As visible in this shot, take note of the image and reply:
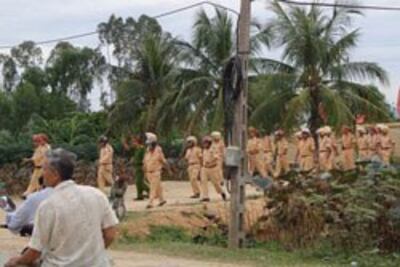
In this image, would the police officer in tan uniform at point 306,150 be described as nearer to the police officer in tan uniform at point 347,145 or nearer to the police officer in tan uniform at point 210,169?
the police officer in tan uniform at point 347,145

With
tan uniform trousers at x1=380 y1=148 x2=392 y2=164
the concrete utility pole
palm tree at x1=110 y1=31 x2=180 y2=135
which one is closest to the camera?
the concrete utility pole

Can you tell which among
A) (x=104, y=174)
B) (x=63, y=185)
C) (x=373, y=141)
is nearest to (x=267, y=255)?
(x=63, y=185)

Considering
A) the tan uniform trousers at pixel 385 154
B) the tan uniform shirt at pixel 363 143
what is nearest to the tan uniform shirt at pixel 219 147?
the tan uniform trousers at pixel 385 154

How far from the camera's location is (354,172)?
55.2ft

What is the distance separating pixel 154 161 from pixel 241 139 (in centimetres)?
736

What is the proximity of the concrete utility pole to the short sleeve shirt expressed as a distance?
9.70 m

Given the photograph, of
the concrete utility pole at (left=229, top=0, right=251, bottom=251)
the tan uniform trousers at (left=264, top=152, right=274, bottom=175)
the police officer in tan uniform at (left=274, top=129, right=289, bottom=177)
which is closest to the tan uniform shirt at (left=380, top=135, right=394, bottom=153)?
the police officer in tan uniform at (left=274, top=129, right=289, bottom=177)

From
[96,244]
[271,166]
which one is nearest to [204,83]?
[271,166]

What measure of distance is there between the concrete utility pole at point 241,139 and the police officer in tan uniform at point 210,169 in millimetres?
7148

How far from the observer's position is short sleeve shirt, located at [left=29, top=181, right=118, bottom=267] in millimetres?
6512

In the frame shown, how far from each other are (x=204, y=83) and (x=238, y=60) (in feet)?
63.9

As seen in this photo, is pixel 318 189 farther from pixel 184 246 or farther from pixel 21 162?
pixel 21 162

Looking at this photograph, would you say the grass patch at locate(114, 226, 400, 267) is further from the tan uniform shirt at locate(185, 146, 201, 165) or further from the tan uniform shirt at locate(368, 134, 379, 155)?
the tan uniform shirt at locate(368, 134, 379, 155)

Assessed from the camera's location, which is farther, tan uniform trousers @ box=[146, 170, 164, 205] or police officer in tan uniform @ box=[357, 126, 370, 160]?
police officer in tan uniform @ box=[357, 126, 370, 160]
